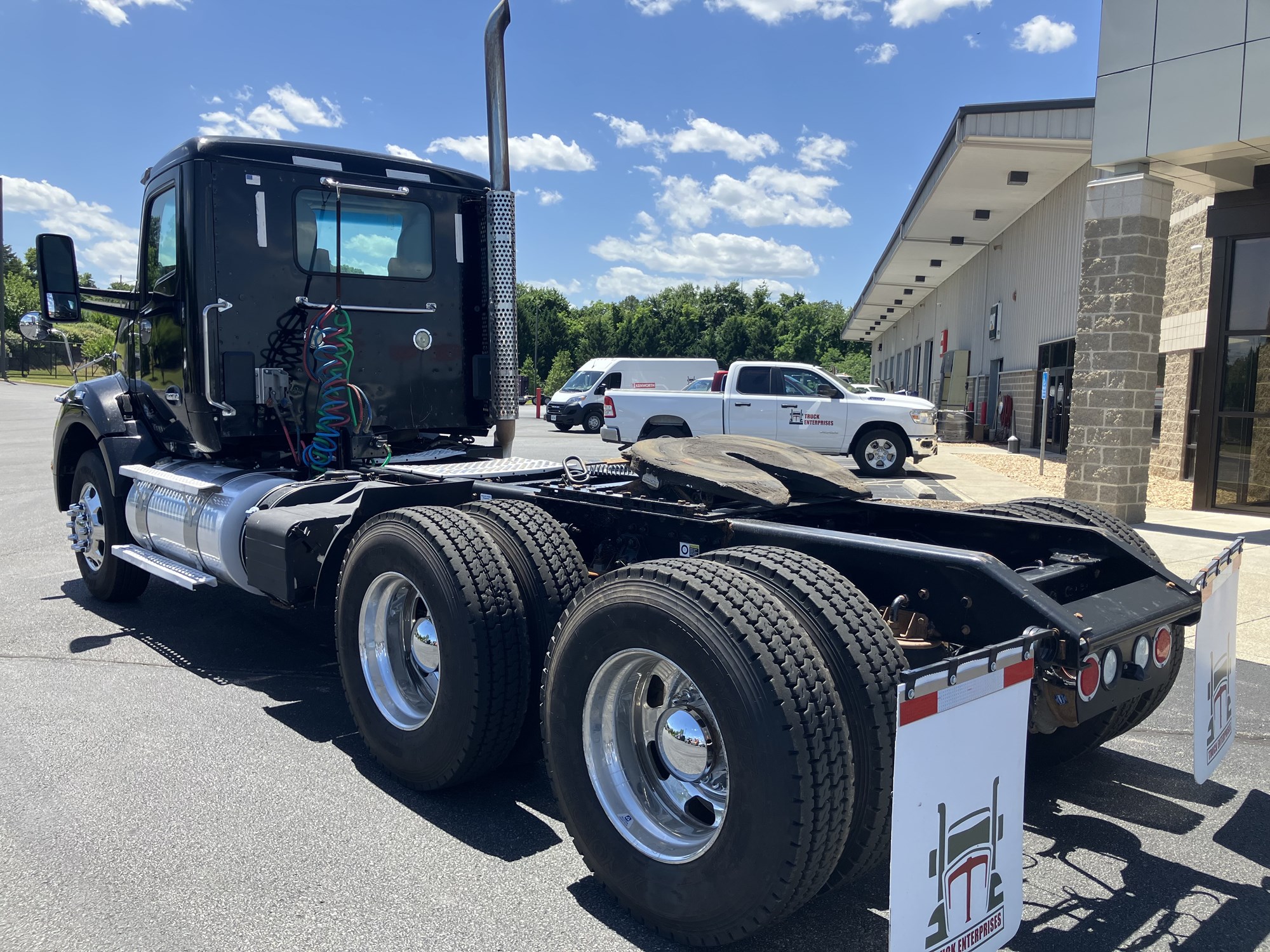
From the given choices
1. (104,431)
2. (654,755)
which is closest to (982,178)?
(104,431)

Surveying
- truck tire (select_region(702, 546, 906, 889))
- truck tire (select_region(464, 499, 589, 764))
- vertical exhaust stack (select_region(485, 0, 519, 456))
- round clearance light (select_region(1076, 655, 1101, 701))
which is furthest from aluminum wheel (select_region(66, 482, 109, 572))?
round clearance light (select_region(1076, 655, 1101, 701))

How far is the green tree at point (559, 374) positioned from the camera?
6931 centimetres

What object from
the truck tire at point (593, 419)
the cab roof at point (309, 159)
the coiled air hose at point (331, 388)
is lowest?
the truck tire at point (593, 419)

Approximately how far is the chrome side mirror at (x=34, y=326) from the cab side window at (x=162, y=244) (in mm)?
673

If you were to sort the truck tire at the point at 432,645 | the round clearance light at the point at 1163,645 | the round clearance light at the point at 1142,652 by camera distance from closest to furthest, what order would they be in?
the round clearance light at the point at 1142,652 < the round clearance light at the point at 1163,645 < the truck tire at the point at 432,645

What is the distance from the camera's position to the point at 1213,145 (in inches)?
379

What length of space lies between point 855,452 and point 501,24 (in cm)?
1189

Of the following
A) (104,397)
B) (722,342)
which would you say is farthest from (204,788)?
(722,342)

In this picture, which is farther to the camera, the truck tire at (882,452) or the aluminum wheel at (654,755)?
the truck tire at (882,452)

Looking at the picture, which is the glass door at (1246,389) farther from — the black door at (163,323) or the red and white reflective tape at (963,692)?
the black door at (163,323)

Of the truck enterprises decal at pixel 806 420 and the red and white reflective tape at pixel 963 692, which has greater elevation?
the truck enterprises decal at pixel 806 420

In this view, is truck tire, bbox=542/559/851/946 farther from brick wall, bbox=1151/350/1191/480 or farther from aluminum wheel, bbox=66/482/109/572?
brick wall, bbox=1151/350/1191/480

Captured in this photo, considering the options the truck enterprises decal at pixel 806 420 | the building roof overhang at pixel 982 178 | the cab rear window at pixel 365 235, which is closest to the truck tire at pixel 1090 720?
the cab rear window at pixel 365 235

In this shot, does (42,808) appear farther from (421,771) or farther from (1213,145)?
(1213,145)
